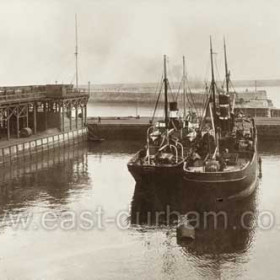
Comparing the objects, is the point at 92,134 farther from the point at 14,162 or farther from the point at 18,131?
the point at 14,162

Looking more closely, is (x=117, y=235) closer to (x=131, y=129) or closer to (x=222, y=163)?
(x=222, y=163)

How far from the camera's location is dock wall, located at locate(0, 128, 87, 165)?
71.4 m

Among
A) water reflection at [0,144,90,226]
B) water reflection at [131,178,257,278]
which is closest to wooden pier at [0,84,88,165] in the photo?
water reflection at [0,144,90,226]

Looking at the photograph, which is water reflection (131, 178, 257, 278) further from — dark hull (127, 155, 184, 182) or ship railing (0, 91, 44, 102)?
ship railing (0, 91, 44, 102)

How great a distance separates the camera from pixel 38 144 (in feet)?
261

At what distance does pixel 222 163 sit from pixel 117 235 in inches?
540

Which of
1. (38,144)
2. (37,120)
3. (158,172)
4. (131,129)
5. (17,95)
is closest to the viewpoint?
(158,172)

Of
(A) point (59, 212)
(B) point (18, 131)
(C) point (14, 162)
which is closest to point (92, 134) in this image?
(B) point (18, 131)

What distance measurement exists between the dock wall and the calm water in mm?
7682

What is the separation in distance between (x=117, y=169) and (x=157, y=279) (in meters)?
36.2

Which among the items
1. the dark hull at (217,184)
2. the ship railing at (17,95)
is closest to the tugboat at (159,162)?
the dark hull at (217,184)

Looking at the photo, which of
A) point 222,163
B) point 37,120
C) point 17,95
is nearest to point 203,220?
point 222,163

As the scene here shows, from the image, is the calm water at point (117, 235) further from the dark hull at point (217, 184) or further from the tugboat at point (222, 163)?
the tugboat at point (222, 163)

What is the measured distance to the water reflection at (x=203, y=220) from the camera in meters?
36.8
